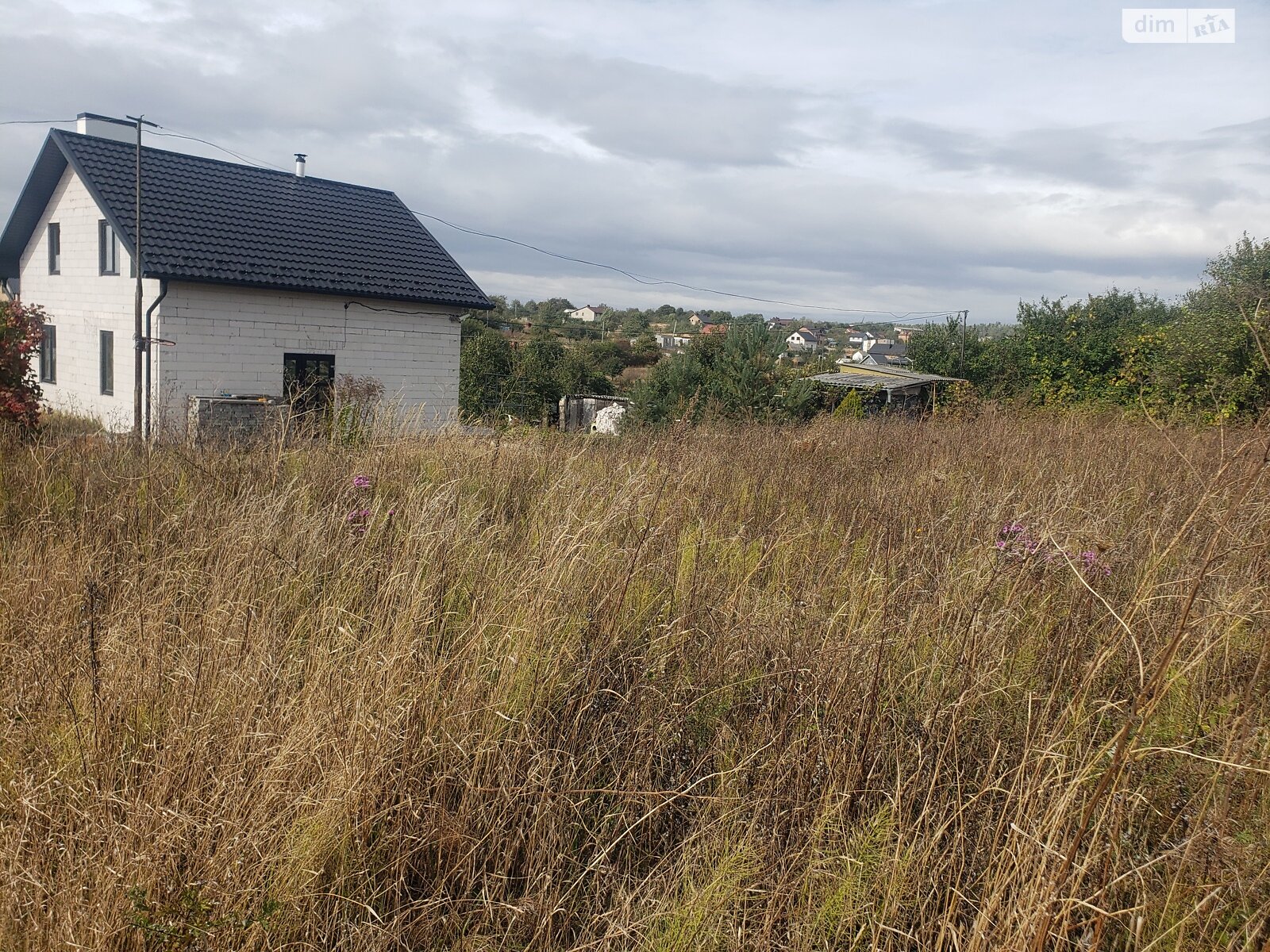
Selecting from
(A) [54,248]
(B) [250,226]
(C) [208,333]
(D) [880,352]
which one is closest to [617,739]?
(C) [208,333]

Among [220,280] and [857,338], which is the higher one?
[857,338]

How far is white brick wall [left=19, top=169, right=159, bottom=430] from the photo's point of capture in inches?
672

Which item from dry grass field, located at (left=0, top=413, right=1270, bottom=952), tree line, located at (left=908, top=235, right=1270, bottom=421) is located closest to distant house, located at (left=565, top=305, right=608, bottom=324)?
tree line, located at (left=908, top=235, right=1270, bottom=421)

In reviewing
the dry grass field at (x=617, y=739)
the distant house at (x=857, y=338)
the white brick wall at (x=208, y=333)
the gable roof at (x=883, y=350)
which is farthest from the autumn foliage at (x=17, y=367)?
the distant house at (x=857, y=338)

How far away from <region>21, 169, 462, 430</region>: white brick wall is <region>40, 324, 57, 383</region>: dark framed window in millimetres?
263

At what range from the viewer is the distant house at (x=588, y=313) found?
7000cm

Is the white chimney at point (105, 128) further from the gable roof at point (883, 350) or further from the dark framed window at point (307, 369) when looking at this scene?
the gable roof at point (883, 350)

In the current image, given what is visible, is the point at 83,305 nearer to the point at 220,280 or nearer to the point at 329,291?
the point at 220,280

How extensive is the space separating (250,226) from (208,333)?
2.75 metres

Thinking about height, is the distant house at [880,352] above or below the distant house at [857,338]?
below

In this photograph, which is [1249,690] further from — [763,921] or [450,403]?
[450,403]

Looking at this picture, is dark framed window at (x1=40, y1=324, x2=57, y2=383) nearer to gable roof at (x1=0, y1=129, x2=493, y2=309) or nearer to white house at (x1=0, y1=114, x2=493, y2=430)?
white house at (x1=0, y1=114, x2=493, y2=430)

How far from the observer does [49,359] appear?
67.5ft

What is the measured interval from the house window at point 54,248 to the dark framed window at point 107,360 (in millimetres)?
3151
